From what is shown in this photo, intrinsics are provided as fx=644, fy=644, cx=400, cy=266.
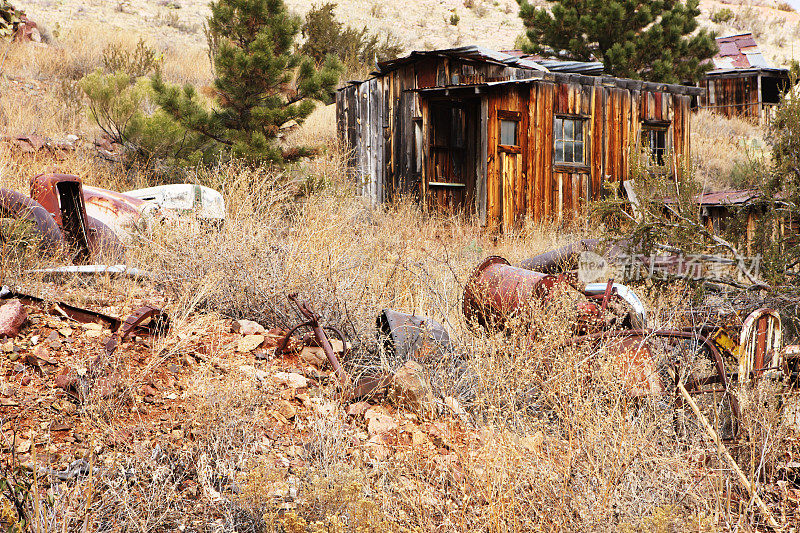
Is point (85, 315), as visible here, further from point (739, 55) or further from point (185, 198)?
point (739, 55)

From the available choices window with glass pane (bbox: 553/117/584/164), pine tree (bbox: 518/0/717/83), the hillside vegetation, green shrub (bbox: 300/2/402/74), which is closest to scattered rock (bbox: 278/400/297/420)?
the hillside vegetation

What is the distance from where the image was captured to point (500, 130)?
10414mm

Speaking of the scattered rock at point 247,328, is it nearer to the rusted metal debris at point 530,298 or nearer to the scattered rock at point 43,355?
the scattered rock at point 43,355

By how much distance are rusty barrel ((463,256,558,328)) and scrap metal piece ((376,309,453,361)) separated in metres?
0.36

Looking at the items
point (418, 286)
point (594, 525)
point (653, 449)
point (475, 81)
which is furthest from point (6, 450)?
point (475, 81)

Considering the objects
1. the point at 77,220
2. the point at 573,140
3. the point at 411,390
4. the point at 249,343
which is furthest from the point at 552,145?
the point at 411,390

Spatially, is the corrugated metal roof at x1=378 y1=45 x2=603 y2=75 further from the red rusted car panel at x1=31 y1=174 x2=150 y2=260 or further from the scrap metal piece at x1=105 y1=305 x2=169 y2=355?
the scrap metal piece at x1=105 y1=305 x2=169 y2=355

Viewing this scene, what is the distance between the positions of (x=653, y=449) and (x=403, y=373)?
56.0 inches

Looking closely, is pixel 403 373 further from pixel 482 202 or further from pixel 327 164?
pixel 327 164

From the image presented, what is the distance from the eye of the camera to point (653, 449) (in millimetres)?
2822

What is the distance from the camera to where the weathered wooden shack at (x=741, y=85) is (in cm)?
2216

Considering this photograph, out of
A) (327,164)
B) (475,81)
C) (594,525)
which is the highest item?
(475,81)

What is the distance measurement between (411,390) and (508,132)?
766 centimetres

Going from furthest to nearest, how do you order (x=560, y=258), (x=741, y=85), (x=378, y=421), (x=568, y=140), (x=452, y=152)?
1. (x=741, y=85)
2. (x=452, y=152)
3. (x=568, y=140)
4. (x=560, y=258)
5. (x=378, y=421)
